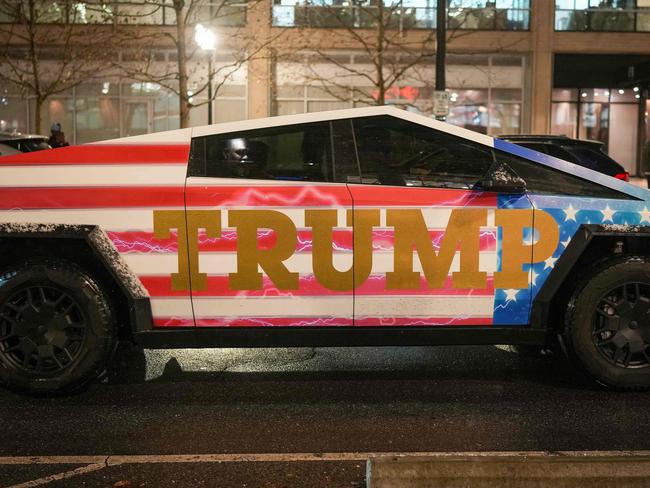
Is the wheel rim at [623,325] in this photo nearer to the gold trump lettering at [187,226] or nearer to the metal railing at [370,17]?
the gold trump lettering at [187,226]

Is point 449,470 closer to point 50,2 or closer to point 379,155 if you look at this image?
point 379,155

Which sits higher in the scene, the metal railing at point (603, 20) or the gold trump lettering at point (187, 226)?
the metal railing at point (603, 20)

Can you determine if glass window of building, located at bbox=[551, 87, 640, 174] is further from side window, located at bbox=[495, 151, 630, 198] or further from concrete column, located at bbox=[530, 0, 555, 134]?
side window, located at bbox=[495, 151, 630, 198]

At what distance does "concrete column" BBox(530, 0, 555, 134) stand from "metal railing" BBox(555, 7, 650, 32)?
0.50 meters

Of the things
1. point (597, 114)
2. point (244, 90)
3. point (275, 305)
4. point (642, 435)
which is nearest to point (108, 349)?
point (275, 305)

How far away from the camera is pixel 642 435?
3.83 meters

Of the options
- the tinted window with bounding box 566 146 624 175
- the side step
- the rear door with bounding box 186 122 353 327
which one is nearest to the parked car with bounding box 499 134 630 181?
the tinted window with bounding box 566 146 624 175

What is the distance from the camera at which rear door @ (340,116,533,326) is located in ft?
14.1

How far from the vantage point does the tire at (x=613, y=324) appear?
4.36 m

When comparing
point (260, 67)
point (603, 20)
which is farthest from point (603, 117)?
point (260, 67)

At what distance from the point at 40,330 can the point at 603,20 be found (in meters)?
23.5

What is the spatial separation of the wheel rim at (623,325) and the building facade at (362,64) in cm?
1887

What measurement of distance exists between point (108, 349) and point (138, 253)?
604 mm

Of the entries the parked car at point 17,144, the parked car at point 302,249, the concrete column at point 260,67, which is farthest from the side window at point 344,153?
the concrete column at point 260,67
